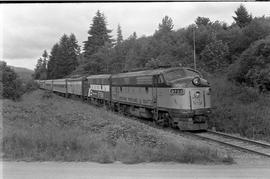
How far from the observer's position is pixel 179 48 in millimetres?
38719

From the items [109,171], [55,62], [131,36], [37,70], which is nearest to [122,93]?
[109,171]

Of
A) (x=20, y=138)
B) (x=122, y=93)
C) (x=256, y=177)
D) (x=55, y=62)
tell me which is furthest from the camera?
(x=55, y=62)

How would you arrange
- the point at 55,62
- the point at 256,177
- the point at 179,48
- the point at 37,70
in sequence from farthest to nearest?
the point at 37,70, the point at 55,62, the point at 179,48, the point at 256,177

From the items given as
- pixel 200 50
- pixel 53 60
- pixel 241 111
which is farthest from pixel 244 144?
pixel 53 60

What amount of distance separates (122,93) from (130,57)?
1549 cm

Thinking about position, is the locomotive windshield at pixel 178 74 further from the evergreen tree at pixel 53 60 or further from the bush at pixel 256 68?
the evergreen tree at pixel 53 60

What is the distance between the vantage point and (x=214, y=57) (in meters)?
38.5

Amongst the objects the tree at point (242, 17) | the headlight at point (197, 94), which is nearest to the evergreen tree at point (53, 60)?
the tree at point (242, 17)

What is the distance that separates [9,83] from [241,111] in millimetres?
21170

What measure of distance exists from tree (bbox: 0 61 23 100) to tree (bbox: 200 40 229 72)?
19.7 meters

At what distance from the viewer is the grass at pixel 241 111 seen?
17750mm

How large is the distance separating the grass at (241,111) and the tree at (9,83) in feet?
58.3

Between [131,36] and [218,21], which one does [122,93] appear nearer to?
[131,36]

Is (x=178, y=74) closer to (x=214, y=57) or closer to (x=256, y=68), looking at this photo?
(x=256, y=68)
